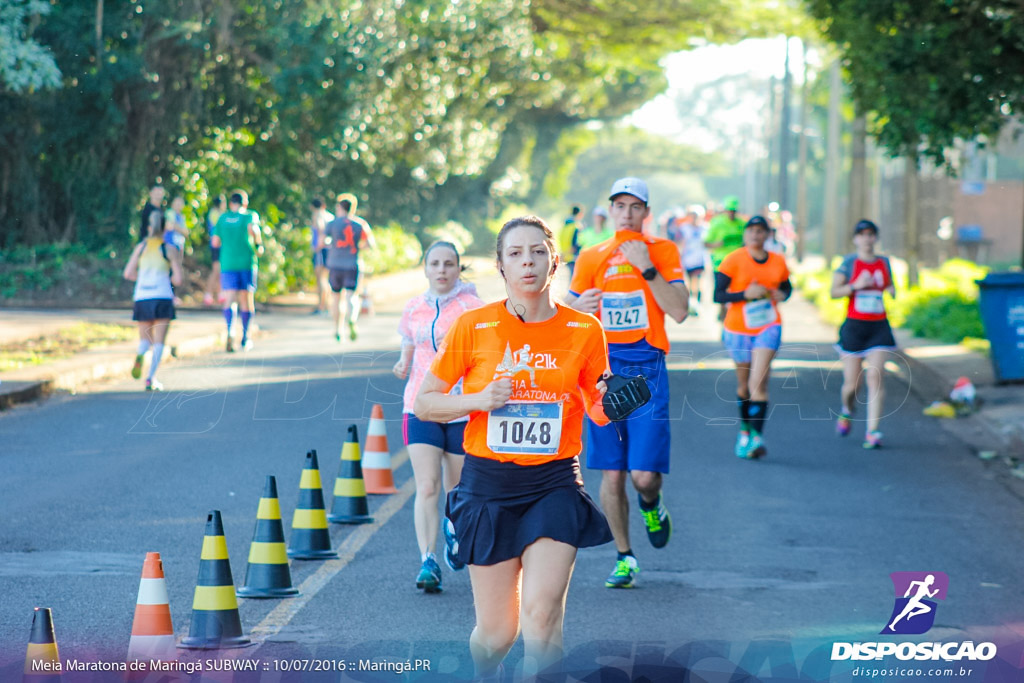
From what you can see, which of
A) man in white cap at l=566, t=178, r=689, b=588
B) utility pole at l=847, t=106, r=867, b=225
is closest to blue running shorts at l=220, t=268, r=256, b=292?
man in white cap at l=566, t=178, r=689, b=588

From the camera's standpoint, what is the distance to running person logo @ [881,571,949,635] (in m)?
7.11

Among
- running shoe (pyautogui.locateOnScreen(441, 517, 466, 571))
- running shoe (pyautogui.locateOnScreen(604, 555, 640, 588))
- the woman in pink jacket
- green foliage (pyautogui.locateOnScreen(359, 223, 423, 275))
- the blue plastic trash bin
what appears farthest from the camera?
green foliage (pyautogui.locateOnScreen(359, 223, 423, 275))

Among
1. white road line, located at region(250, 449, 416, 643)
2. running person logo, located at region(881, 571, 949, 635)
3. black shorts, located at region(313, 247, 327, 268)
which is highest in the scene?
black shorts, located at region(313, 247, 327, 268)

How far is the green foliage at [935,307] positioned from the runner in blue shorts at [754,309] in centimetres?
531

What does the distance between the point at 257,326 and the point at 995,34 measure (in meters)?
11.9

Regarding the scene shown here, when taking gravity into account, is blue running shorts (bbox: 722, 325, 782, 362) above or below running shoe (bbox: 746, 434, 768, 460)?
above

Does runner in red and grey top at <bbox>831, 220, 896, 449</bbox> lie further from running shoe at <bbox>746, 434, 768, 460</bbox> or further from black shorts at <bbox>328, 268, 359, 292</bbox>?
black shorts at <bbox>328, 268, 359, 292</bbox>

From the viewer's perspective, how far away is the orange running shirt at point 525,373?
16.5ft

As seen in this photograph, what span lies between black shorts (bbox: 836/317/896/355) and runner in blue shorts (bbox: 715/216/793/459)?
2.53 feet

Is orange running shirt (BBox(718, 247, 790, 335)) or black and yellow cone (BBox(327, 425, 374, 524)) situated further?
orange running shirt (BBox(718, 247, 790, 335))

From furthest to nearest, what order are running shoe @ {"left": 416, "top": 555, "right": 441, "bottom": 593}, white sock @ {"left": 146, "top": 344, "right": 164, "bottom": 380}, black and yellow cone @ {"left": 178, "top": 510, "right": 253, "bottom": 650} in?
white sock @ {"left": 146, "top": 344, "right": 164, "bottom": 380}
running shoe @ {"left": 416, "top": 555, "right": 441, "bottom": 593}
black and yellow cone @ {"left": 178, "top": 510, "right": 253, "bottom": 650}

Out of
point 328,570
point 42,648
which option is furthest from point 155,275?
point 42,648

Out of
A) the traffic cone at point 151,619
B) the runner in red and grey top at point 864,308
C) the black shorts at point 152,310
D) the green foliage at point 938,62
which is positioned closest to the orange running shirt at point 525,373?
the traffic cone at point 151,619

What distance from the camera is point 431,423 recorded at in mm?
7730
